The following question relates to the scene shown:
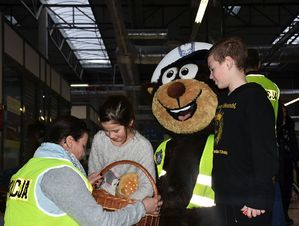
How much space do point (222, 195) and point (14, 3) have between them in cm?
1124

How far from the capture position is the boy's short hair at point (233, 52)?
213 cm

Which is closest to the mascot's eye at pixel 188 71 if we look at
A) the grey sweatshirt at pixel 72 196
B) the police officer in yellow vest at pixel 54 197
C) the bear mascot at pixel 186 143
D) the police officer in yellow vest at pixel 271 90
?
the bear mascot at pixel 186 143

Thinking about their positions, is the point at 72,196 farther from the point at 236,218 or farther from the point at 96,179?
the point at 236,218

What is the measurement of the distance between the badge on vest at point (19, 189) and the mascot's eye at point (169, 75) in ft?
3.99

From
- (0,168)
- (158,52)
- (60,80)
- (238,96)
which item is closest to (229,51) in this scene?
(238,96)

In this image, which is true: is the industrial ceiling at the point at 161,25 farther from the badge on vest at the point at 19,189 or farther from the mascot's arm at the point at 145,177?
the badge on vest at the point at 19,189

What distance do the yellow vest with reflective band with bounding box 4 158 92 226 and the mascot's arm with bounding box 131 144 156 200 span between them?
1.39ft

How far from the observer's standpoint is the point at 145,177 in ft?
8.00

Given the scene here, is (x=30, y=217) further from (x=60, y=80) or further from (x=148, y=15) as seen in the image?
(x=148, y=15)

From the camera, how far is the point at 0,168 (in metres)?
6.39

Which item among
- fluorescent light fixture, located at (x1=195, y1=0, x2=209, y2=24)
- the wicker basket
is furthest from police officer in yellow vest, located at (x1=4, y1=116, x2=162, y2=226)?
fluorescent light fixture, located at (x1=195, y1=0, x2=209, y2=24)

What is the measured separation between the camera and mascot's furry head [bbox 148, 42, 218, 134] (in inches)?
104

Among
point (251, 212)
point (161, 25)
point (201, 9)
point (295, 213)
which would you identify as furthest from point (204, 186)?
point (161, 25)

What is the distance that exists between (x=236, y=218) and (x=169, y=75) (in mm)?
1156
